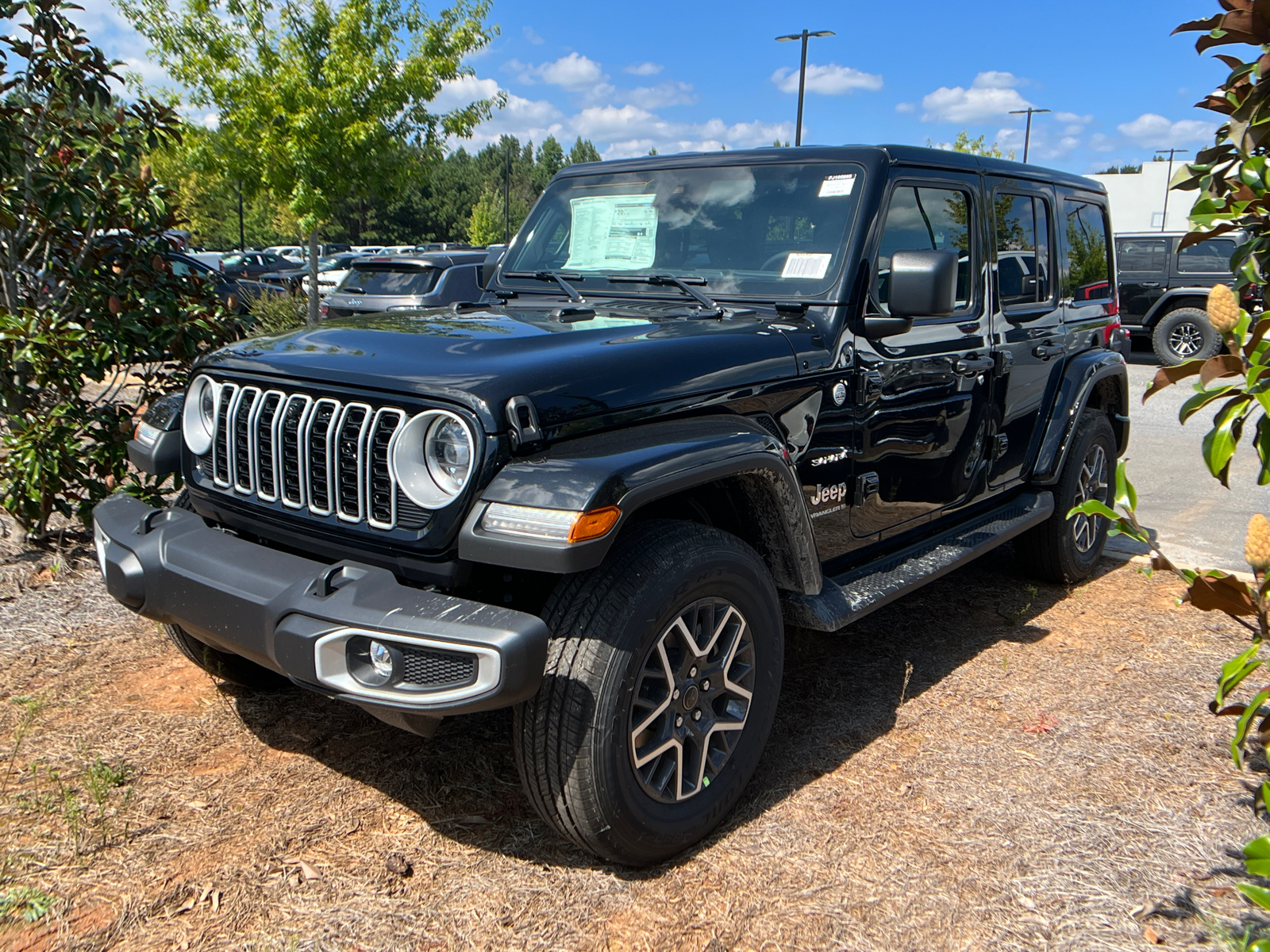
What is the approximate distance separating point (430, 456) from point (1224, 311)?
67.8 inches

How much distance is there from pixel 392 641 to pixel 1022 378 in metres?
3.29

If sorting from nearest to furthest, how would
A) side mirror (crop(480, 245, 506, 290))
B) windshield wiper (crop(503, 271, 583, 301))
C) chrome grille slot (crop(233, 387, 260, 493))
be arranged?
chrome grille slot (crop(233, 387, 260, 493))
windshield wiper (crop(503, 271, 583, 301))
side mirror (crop(480, 245, 506, 290))

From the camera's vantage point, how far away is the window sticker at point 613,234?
3820 millimetres

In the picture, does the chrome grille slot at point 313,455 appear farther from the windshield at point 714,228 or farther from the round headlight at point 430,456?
the windshield at point 714,228

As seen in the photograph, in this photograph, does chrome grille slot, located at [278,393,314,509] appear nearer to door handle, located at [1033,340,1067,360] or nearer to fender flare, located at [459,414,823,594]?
fender flare, located at [459,414,823,594]

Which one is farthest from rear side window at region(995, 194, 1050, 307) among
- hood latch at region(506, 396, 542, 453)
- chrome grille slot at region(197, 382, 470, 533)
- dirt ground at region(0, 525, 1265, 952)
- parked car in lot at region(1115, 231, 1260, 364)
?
parked car in lot at region(1115, 231, 1260, 364)

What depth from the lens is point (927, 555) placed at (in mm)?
3867

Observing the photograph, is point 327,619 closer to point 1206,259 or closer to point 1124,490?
point 1124,490

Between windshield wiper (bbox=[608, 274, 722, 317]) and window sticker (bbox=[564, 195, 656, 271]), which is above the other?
window sticker (bbox=[564, 195, 656, 271])

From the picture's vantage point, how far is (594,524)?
7.48 ft

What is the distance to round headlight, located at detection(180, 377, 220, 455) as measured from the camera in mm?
3100

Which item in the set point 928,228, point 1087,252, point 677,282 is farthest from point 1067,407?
point 677,282

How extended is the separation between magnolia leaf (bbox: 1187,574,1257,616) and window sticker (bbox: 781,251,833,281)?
197cm

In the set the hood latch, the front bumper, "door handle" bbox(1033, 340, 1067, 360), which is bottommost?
the front bumper
